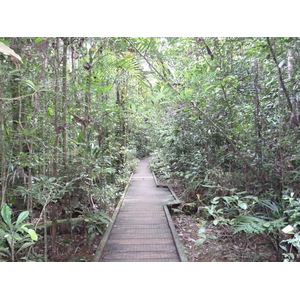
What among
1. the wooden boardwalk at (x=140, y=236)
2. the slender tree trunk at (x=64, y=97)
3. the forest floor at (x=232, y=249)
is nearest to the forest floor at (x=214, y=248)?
the forest floor at (x=232, y=249)

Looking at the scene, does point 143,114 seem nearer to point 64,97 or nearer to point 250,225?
point 64,97

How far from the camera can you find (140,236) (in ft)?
8.39

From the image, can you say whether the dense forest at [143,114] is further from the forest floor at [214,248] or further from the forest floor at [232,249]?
the forest floor at [232,249]

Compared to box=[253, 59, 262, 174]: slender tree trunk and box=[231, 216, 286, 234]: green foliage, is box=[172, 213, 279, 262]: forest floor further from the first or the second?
box=[253, 59, 262, 174]: slender tree trunk

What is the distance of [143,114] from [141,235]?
1.36 meters

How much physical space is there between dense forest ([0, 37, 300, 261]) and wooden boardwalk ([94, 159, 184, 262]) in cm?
27

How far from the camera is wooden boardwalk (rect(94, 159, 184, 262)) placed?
211cm

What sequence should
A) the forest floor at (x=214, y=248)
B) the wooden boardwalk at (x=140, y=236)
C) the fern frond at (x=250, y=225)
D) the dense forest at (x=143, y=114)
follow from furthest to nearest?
the forest floor at (x=214, y=248) < the wooden boardwalk at (x=140, y=236) < the dense forest at (x=143, y=114) < the fern frond at (x=250, y=225)

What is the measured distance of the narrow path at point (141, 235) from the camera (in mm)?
2121

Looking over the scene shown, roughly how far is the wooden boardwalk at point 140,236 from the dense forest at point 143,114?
269 mm

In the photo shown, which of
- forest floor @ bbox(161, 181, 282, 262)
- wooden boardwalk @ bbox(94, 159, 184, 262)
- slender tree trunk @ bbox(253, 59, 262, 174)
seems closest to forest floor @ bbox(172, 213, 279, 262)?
forest floor @ bbox(161, 181, 282, 262)

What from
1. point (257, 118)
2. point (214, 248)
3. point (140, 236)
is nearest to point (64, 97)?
point (140, 236)
